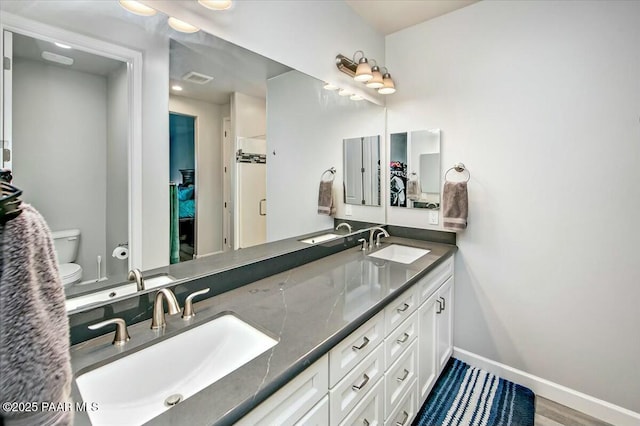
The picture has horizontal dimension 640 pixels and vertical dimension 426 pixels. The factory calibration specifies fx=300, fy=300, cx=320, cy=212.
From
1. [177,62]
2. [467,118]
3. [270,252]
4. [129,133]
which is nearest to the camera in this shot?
[129,133]

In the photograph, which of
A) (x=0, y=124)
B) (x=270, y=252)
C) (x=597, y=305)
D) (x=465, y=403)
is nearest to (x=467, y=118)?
(x=597, y=305)

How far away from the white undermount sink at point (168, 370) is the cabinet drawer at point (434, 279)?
1005 millimetres

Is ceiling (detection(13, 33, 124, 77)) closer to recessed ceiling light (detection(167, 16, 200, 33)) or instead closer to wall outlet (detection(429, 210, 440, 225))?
recessed ceiling light (detection(167, 16, 200, 33))

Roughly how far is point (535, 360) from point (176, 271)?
2.26 metres

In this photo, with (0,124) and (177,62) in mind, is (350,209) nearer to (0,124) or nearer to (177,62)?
(177,62)

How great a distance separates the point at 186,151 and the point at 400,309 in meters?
1.19

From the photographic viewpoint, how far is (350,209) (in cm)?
234

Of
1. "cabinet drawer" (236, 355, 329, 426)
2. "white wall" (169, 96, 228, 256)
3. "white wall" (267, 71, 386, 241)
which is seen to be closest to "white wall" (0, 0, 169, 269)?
"white wall" (169, 96, 228, 256)

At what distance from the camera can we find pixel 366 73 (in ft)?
6.79

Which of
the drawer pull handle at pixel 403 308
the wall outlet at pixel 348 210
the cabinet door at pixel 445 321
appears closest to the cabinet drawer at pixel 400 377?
the drawer pull handle at pixel 403 308

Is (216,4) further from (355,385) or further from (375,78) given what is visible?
(355,385)

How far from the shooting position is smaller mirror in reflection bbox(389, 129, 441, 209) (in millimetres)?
2318

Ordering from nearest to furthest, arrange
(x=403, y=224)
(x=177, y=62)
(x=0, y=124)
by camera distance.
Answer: (x=0, y=124), (x=177, y=62), (x=403, y=224)

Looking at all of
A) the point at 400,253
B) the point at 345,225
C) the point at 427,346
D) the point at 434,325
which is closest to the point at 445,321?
the point at 434,325
